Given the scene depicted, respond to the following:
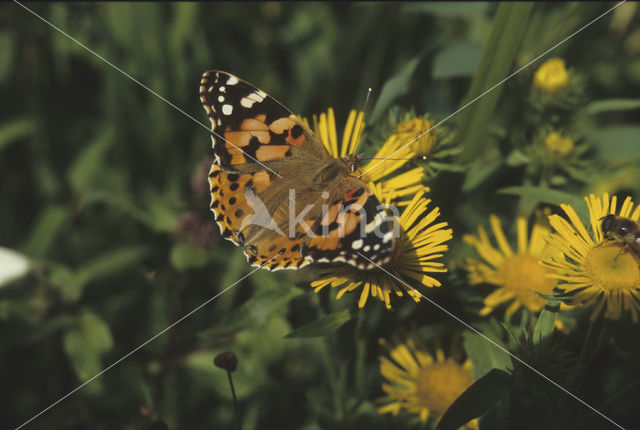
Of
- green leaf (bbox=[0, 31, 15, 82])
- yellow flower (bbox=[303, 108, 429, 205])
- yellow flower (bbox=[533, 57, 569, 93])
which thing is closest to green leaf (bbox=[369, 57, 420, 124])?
yellow flower (bbox=[303, 108, 429, 205])

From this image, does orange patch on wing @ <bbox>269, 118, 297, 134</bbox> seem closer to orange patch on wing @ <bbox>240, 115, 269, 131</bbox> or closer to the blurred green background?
orange patch on wing @ <bbox>240, 115, 269, 131</bbox>

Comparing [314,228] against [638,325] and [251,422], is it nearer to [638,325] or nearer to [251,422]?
[251,422]

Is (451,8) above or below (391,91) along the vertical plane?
above

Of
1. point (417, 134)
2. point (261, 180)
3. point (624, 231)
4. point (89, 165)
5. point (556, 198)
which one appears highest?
point (89, 165)

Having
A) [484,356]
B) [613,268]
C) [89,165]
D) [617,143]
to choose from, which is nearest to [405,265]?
[484,356]

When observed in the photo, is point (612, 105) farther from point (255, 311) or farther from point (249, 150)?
point (255, 311)

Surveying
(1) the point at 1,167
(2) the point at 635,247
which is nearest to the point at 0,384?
(1) the point at 1,167
